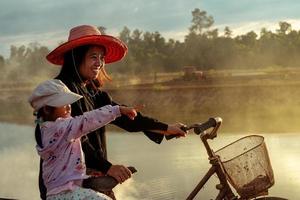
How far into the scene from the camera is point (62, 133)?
2748 mm

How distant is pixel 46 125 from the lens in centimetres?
276

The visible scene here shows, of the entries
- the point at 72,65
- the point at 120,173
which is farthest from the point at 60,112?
the point at 72,65

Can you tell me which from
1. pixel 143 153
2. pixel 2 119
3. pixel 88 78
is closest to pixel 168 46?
pixel 2 119

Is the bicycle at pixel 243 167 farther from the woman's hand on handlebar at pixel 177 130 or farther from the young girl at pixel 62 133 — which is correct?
the young girl at pixel 62 133

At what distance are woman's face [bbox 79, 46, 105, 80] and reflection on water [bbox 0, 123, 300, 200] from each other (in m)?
5.05

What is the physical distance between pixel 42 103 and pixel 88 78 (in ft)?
1.76

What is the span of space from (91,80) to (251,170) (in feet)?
3.34

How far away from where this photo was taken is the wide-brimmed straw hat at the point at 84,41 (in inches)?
126

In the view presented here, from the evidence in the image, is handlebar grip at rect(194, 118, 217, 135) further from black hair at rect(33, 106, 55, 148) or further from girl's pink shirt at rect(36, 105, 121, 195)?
black hair at rect(33, 106, 55, 148)

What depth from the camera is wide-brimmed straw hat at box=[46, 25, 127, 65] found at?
10.5 ft

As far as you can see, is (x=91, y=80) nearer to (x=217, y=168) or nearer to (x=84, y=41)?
(x=84, y=41)

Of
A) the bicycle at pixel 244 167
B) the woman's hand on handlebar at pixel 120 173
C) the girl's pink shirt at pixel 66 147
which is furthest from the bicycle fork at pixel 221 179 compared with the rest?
the girl's pink shirt at pixel 66 147

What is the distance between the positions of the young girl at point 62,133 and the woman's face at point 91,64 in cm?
40

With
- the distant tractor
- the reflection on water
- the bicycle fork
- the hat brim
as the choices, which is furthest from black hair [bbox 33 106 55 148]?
the distant tractor
